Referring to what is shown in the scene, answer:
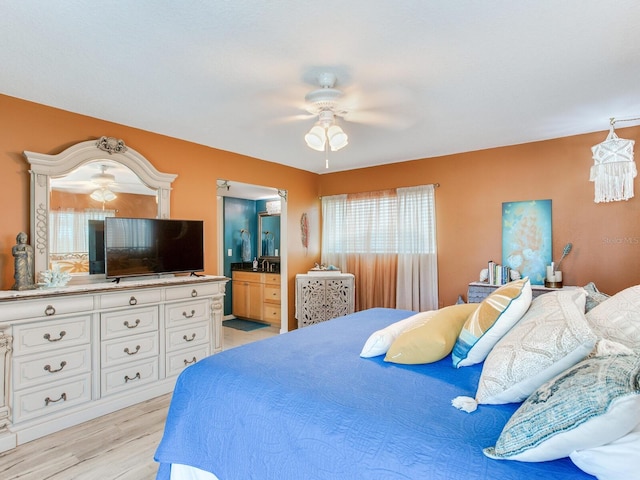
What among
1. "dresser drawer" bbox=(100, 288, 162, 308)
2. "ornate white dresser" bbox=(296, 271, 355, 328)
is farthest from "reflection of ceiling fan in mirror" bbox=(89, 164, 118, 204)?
"ornate white dresser" bbox=(296, 271, 355, 328)

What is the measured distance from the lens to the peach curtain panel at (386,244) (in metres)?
4.70

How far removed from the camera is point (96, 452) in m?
2.34

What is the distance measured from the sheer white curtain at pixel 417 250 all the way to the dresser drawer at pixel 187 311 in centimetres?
256

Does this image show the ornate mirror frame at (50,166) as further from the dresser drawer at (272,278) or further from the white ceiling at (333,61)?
the dresser drawer at (272,278)

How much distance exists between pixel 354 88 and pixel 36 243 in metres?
2.75

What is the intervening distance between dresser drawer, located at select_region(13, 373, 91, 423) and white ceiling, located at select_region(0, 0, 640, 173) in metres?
2.17

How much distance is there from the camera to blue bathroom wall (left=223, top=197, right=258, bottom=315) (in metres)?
6.36

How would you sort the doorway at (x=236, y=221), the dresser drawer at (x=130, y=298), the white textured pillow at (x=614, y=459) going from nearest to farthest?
the white textured pillow at (x=614, y=459)
the dresser drawer at (x=130, y=298)
the doorway at (x=236, y=221)

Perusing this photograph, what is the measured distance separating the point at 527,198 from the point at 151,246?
4.01 metres

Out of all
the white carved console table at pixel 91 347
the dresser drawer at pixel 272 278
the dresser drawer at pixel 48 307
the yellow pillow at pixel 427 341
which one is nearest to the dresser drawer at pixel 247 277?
the dresser drawer at pixel 272 278

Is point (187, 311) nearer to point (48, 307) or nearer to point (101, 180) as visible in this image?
point (48, 307)

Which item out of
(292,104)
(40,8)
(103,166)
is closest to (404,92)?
(292,104)

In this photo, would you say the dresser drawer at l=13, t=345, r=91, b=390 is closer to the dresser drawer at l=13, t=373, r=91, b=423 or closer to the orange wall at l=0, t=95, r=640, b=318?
the dresser drawer at l=13, t=373, r=91, b=423

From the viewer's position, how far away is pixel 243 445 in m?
1.36
